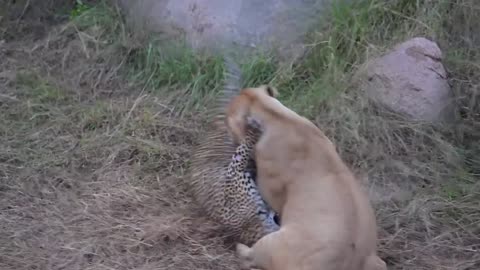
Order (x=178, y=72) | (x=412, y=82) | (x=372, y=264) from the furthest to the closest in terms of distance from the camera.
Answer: (x=178, y=72), (x=412, y=82), (x=372, y=264)

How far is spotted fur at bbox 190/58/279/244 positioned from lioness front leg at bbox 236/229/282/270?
33 centimetres

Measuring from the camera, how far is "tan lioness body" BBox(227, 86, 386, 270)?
3475 millimetres

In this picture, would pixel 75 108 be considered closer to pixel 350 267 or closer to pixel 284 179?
pixel 284 179

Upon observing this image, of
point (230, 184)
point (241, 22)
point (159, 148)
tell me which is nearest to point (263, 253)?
point (230, 184)

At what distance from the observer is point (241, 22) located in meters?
5.48

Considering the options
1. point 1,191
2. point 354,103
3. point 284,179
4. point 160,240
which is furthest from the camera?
point 354,103

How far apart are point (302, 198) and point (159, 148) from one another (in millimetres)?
1326

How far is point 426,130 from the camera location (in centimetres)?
475

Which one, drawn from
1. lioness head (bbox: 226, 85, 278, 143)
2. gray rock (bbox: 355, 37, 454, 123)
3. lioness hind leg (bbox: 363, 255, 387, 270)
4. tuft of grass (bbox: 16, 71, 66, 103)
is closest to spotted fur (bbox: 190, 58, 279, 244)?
lioness head (bbox: 226, 85, 278, 143)

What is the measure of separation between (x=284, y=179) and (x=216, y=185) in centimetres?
53

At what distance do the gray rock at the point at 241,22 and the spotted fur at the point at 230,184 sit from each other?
2.88 feet

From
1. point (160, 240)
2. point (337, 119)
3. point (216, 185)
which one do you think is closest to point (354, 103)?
point (337, 119)

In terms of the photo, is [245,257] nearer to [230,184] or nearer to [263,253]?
[263,253]

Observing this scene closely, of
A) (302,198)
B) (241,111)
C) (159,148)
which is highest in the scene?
(241,111)
